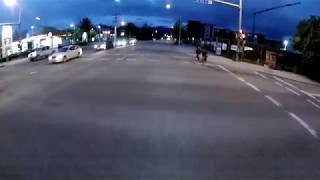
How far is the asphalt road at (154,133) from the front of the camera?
11391 millimetres

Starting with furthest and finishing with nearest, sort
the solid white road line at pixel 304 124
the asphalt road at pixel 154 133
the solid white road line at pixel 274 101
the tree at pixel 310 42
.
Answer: the tree at pixel 310 42
the solid white road line at pixel 274 101
the solid white road line at pixel 304 124
the asphalt road at pixel 154 133

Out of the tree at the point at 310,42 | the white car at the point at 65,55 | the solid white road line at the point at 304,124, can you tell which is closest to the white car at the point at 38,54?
the white car at the point at 65,55

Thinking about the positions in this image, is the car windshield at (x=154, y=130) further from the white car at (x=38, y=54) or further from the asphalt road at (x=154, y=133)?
the white car at (x=38, y=54)

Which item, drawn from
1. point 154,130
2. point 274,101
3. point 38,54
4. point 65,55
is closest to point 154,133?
point 154,130

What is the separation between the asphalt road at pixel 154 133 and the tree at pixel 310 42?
21078mm

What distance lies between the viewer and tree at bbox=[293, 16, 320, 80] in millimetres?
50812

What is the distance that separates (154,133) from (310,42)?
37770 mm

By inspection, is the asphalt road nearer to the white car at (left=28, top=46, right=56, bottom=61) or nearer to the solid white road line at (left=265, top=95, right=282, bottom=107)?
the solid white road line at (left=265, top=95, right=282, bottom=107)

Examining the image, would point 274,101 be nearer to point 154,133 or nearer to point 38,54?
point 154,133

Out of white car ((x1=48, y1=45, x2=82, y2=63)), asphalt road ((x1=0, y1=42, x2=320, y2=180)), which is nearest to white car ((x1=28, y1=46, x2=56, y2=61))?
white car ((x1=48, y1=45, x2=82, y2=63))

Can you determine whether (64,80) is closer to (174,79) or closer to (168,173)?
(174,79)

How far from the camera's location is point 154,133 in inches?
627

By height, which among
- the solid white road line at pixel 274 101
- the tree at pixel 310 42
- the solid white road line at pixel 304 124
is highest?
the tree at pixel 310 42

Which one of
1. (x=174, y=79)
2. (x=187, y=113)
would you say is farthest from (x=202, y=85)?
(x=187, y=113)
